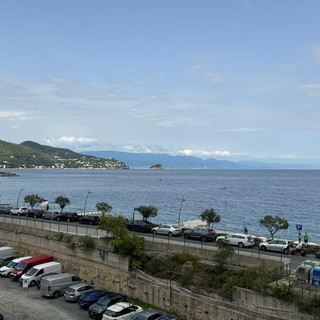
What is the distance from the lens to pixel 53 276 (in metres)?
28.0

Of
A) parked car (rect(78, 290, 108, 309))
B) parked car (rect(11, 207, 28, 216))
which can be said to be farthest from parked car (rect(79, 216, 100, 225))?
parked car (rect(78, 290, 108, 309))

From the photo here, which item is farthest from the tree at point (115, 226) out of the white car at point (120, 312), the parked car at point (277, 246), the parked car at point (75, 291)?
the parked car at point (277, 246)

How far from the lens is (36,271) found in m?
30.0

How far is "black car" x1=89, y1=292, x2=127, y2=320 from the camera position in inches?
902

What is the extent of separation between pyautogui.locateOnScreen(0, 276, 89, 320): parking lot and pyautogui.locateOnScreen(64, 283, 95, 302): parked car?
401 mm

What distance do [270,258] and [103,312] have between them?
11.4 m

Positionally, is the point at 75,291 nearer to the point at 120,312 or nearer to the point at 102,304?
the point at 102,304

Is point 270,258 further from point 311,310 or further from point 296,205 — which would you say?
point 296,205

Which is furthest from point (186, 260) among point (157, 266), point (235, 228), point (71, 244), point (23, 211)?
point (235, 228)

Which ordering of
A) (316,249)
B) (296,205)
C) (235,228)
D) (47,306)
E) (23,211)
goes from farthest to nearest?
(296,205) < (235,228) < (23,211) < (316,249) < (47,306)

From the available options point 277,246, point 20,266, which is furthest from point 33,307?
Answer: point 277,246

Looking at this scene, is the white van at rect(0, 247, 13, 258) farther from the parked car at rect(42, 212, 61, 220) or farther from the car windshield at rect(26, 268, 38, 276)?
the parked car at rect(42, 212, 61, 220)

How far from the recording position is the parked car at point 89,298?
2450 centimetres

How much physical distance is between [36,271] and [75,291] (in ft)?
18.4
